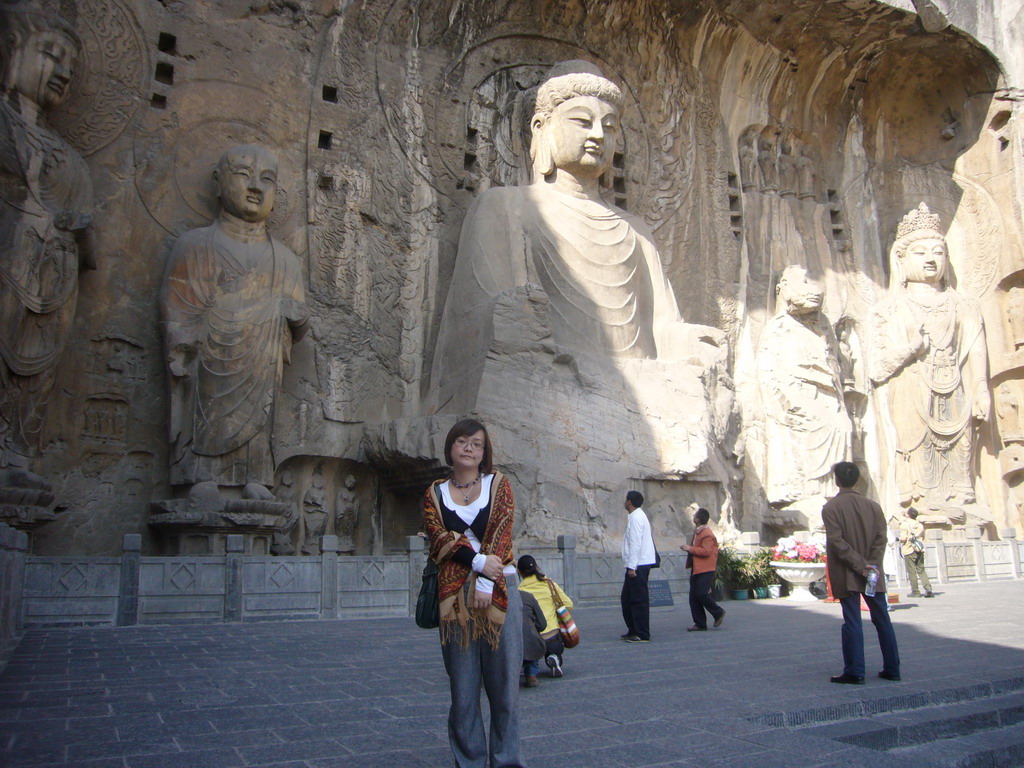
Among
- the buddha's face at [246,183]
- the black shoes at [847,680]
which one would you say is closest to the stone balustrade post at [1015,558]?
the black shoes at [847,680]

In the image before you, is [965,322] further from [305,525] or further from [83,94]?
[83,94]

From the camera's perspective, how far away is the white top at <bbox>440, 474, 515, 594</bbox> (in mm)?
2449

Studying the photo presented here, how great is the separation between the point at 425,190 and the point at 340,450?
11.3 feet

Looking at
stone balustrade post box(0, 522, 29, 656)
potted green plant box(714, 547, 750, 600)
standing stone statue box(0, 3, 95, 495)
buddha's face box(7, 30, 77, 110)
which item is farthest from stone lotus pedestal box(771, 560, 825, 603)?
buddha's face box(7, 30, 77, 110)

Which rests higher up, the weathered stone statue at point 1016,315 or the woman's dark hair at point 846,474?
the weathered stone statue at point 1016,315

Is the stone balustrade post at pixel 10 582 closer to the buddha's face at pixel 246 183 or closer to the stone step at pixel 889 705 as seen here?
the stone step at pixel 889 705

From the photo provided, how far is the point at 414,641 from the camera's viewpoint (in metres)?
5.33

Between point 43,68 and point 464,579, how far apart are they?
7.50m

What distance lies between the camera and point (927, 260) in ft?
42.1

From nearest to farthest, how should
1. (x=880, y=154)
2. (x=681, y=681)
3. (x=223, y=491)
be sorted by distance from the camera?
(x=681, y=681) → (x=223, y=491) → (x=880, y=154)

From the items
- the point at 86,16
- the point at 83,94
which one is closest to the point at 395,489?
the point at 83,94

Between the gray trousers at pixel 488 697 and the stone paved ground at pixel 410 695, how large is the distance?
269mm

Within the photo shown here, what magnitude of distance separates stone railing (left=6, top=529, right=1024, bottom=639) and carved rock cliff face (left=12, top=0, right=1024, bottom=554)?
63 cm

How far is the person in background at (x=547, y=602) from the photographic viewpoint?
13.6 ft
